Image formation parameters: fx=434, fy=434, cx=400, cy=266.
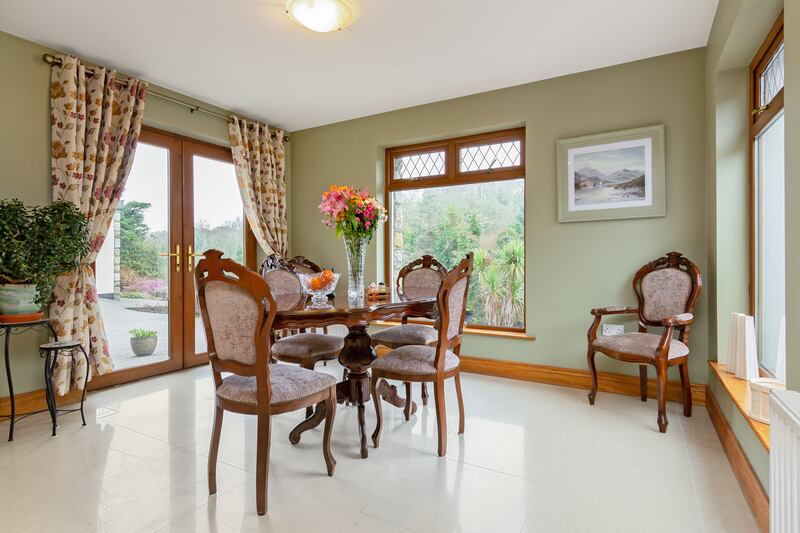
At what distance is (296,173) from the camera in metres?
5.18

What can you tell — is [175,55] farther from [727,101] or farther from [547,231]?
[727,101]

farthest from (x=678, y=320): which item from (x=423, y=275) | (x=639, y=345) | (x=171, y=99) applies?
(x=171, y=99)

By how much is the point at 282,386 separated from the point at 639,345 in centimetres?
224

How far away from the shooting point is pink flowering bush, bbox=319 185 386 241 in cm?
260

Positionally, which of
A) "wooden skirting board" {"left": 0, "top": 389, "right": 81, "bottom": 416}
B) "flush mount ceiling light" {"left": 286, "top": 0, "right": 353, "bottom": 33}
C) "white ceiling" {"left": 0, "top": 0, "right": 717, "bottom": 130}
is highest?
"white ceiling" {"left": 0, "top": 0, "right": 717, "bottom": 130}

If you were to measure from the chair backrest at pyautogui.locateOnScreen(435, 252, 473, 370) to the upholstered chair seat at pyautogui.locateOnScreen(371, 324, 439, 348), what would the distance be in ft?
1.42

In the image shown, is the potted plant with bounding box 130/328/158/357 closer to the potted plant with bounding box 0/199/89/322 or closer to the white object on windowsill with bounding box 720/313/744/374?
the potted plant with bounding box 0/199/89/322

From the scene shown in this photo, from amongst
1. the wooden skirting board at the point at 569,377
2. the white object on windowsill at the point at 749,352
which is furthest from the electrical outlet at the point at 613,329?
the white object on windowsill at the point at 749,352

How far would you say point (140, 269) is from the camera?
12.6ft

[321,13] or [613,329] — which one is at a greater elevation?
[321,13]

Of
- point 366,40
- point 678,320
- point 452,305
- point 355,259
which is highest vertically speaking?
point 366,40

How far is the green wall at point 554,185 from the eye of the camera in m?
3.18

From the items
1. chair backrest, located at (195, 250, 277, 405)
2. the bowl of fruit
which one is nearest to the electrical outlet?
the bowl of fruit

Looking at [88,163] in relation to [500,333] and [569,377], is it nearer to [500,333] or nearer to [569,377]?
[500,333]
